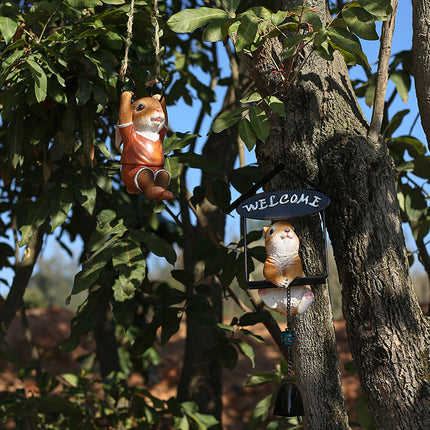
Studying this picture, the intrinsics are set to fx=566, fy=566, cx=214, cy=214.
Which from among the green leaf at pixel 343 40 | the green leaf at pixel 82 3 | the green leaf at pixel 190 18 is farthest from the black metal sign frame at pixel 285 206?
the green leaf at pixel 82 3

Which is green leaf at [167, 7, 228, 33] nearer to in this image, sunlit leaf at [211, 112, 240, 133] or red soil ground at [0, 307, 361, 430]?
sunlit leaf at [211, 112, 240, 133]

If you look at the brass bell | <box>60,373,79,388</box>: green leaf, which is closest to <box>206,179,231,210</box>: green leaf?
the brass bell

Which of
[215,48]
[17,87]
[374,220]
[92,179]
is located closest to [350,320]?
[374,220]

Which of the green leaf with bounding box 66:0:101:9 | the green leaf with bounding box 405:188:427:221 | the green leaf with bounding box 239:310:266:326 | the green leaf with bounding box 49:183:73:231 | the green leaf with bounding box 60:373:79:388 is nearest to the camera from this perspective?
the green leaf with bounding box 66:0:101:9

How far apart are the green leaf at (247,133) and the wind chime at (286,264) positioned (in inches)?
7.8

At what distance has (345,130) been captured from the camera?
2.35 metres

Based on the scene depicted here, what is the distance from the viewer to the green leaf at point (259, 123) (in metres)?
2.09

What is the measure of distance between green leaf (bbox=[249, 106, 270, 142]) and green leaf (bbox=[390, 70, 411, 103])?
143 centimetres

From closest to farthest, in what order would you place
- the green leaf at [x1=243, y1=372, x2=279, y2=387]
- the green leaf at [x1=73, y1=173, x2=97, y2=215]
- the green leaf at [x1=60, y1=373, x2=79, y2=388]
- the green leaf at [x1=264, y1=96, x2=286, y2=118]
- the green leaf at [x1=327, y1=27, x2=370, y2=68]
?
1. the green leaf at [x1=327, y1=27, x2=370, y2=68]
2. the green leaf at [x1=264, y1=96, x2=286, y2=118]
3. the green leaf at [x1=73, y1=173, x2=97, y2=215]
4. the green leaf at [x1=243, y1=372, x2=279, y2=387]
5. the green leaf at [x1=60, y1=373, x2=79, y2=388]

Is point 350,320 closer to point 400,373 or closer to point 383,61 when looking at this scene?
point 400,373

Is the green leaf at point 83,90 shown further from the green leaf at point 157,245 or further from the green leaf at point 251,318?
the green leaf at point 251,318

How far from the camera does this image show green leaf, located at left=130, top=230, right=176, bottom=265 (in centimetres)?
246

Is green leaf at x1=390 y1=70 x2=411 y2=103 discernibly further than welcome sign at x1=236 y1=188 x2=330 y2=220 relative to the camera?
Yes

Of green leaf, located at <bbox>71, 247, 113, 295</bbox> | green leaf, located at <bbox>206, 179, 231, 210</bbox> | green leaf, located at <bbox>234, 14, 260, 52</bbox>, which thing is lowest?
green leaf, located at <bbox>71, 247, 113, 295</bbox>
